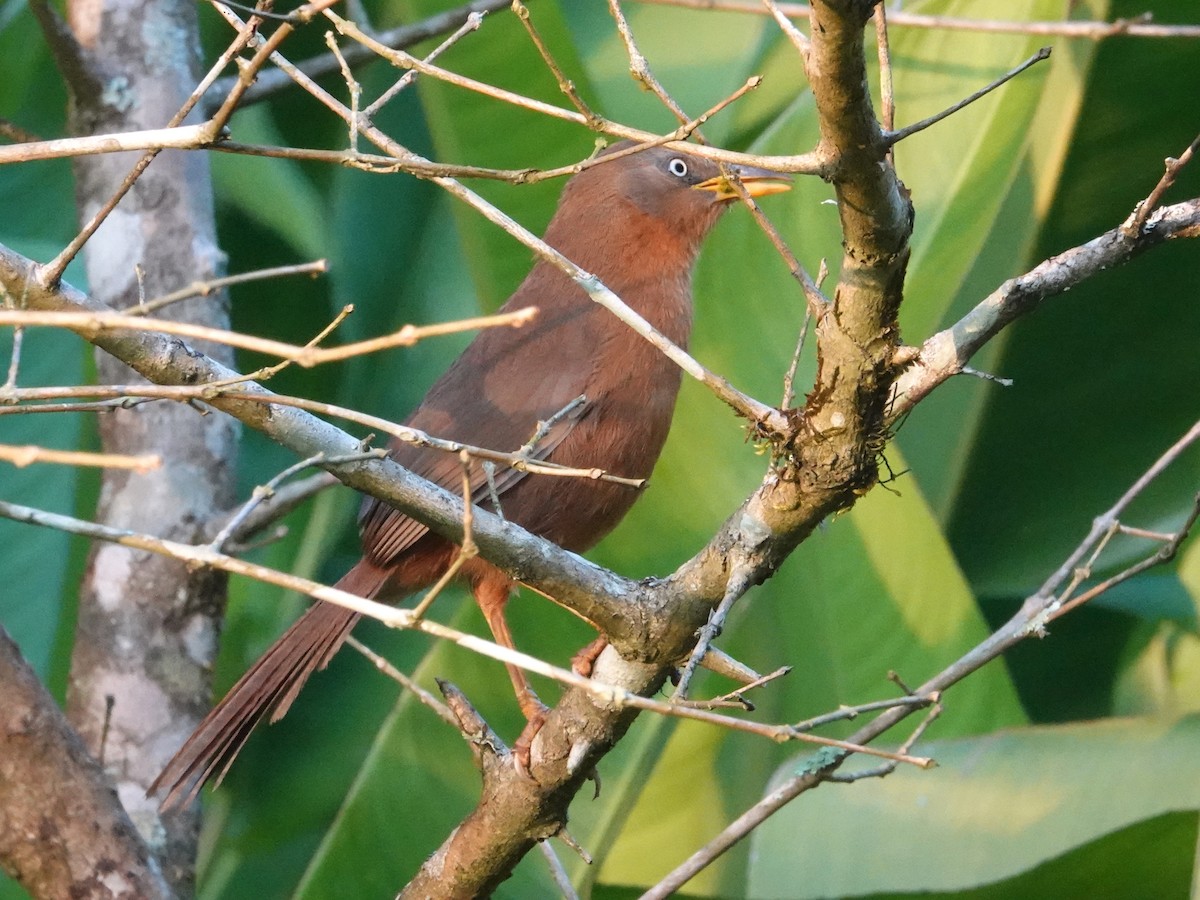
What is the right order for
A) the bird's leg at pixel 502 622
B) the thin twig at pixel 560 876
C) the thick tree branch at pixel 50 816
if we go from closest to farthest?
1. the thin twig at pixel 560 876
2. the thick tree branch at pixel 50 816
3. the bird's leg at pixel 502 622

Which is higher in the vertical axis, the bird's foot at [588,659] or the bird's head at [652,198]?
the bird's head at [652,198]

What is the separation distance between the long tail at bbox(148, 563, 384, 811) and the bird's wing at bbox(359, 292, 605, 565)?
0.84 ft

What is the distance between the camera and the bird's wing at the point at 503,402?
328 centimetres

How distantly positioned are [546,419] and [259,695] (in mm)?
888

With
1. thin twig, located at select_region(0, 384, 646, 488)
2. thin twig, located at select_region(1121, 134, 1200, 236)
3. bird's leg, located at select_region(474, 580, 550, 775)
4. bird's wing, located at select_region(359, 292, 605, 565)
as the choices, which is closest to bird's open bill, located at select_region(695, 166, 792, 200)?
bird's wing, located at select_region(359, 292, 605, 565)

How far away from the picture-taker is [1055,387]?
4.62 meters

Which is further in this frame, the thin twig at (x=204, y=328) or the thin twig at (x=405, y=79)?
the thin twig at (x=405, y=79)

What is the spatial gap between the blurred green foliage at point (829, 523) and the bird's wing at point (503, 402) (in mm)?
370

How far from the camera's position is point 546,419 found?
10.9ft

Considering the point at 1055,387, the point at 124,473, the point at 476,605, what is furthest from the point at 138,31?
the point at 1055,387

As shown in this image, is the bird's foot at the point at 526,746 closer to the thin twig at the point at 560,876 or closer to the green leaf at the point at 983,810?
the thin twig at the point at 560,876

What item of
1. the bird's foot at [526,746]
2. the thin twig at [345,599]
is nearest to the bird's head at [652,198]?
the bird's foot at [526,746]

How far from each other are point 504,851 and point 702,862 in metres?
0.36

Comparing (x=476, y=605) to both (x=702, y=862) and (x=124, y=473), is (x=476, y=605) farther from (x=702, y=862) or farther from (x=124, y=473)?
(x=702, y=862)
